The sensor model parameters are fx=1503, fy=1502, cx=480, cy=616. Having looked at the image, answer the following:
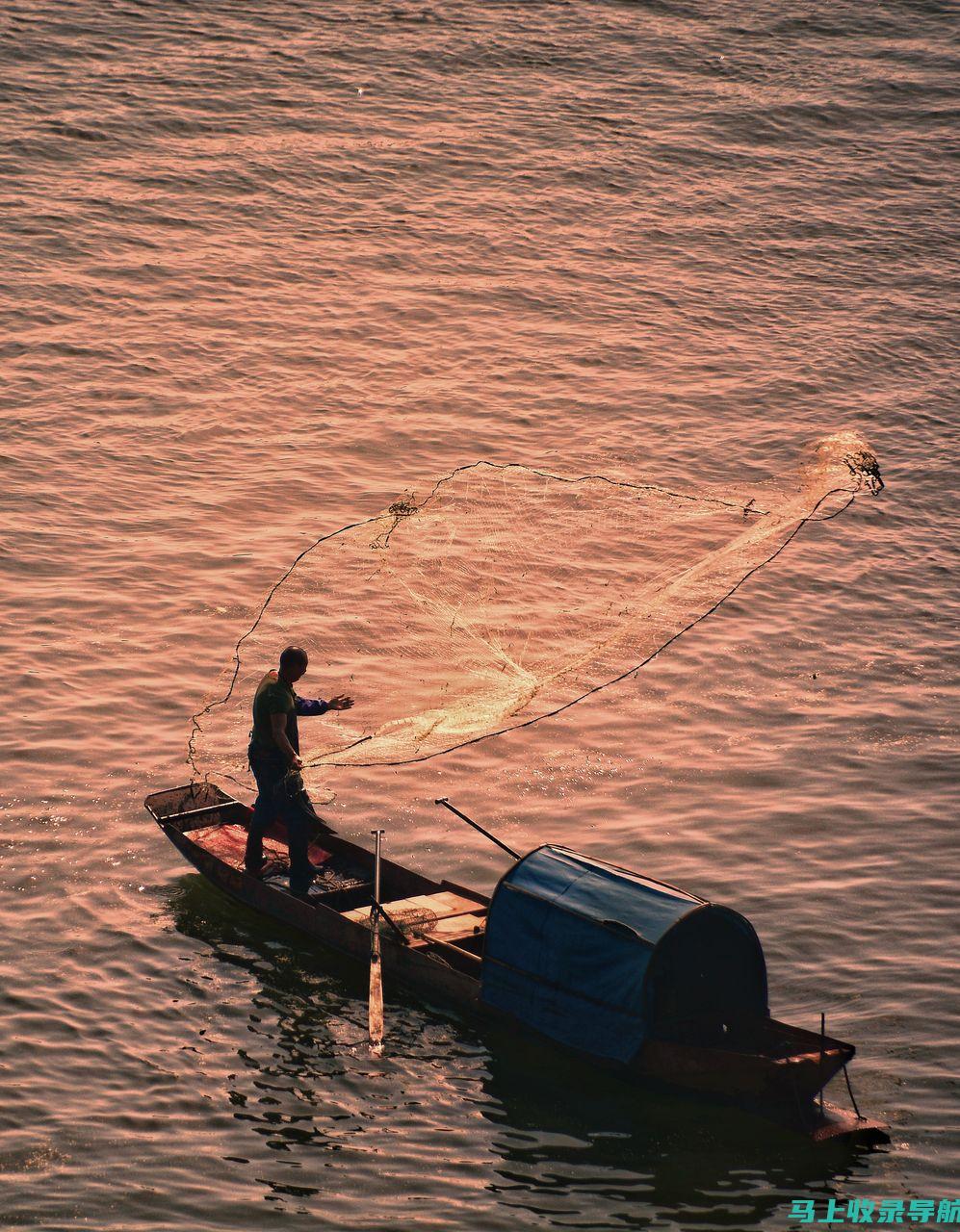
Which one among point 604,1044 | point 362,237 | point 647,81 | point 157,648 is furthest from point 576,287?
point 604,1044

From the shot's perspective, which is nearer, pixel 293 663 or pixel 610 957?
pixel 610 957

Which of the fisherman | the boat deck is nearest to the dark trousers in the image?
the fisherman

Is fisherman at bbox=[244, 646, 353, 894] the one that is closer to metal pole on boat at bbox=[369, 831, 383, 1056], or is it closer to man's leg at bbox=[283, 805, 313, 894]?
man's leg at bbox=[283, 805, 313, 894]

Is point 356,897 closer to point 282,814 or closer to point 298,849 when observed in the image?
point 298,849

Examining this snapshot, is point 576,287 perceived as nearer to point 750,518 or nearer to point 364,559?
point 750,518

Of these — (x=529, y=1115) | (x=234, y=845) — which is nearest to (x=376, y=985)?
(x=529, y=1115)
